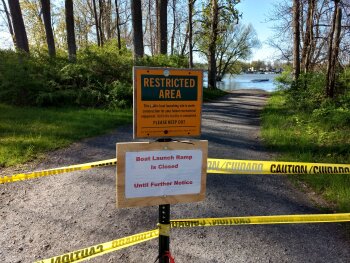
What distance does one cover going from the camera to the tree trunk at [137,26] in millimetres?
14219

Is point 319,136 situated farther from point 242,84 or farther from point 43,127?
point 242,84

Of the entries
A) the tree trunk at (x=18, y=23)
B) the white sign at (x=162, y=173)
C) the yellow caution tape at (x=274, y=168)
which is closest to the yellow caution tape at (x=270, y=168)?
the yellow caution tape at (x=274, y=168)

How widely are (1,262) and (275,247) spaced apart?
2732mm

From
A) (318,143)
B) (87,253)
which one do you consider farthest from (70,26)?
(87,253)

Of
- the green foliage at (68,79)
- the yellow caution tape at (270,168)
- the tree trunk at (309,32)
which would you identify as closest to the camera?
the yellow caution tape at (270,168)

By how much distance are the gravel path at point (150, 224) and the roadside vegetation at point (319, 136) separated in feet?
1.58

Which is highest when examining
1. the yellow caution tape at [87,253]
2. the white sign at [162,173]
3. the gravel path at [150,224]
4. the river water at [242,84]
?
the river water at [242,84]

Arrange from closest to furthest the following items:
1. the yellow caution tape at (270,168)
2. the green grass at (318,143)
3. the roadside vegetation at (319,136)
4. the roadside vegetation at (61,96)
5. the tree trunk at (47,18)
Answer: the yellow caution tape at (270,168) < the green grass at (318,143) < the roadside vegetation at (319,136) < the roadside vegetation at (61,96) < the tree trunk at (47,18)

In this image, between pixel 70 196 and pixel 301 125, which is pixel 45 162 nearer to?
→ pixel 70 196

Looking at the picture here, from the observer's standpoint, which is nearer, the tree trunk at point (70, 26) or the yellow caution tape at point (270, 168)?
the yellow caution tape at point (270, 168)

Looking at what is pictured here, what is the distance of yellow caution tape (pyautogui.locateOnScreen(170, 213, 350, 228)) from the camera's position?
2.77 meters

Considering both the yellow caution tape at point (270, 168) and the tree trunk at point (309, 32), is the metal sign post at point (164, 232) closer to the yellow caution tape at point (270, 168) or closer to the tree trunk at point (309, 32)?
the yellow caution tape at point (270, 168)

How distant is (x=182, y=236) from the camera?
3451mm

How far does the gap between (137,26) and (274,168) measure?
41.4 ft
